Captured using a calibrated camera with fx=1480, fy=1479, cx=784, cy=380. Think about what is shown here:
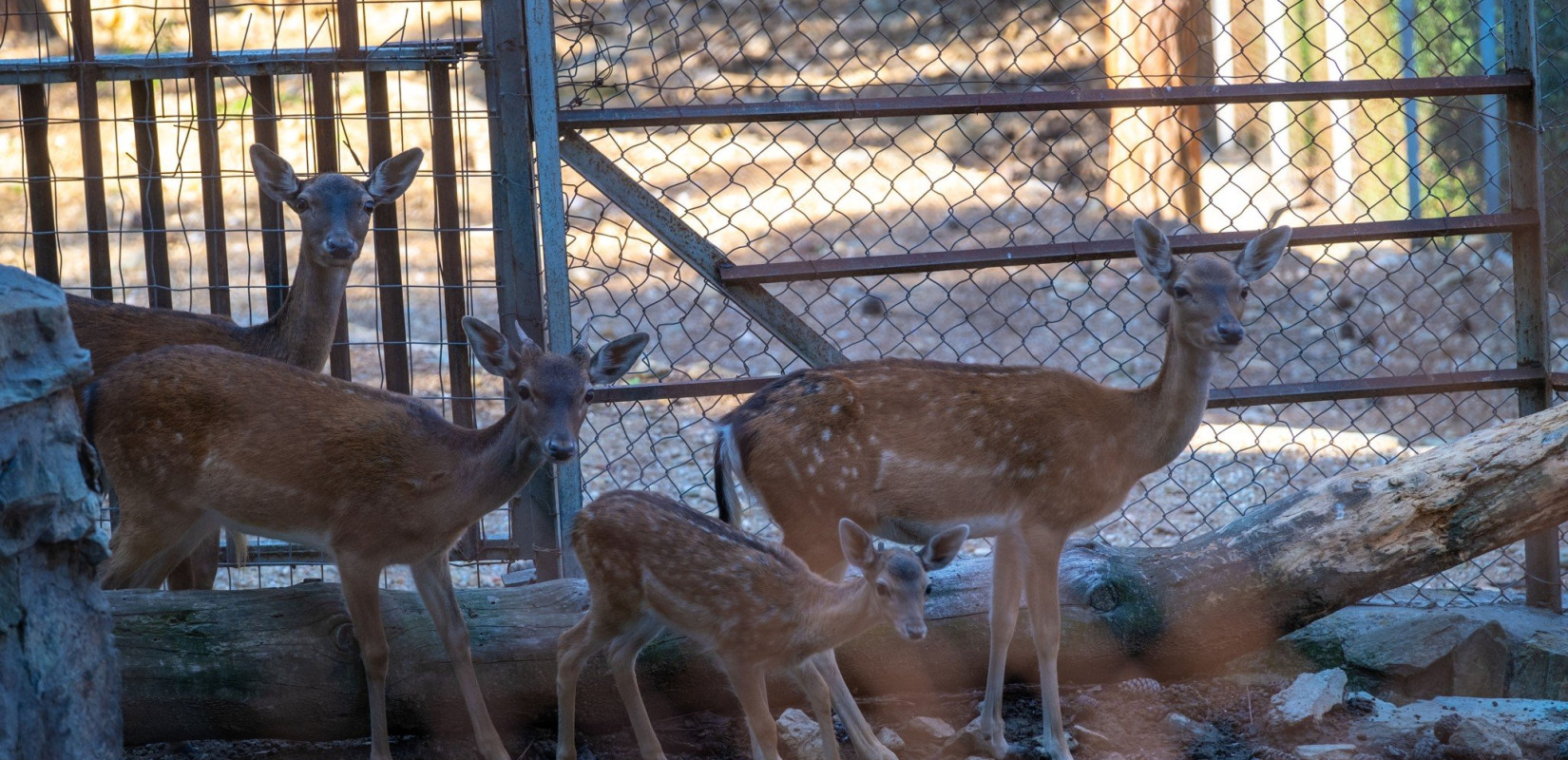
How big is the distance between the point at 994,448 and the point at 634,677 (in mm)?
1641

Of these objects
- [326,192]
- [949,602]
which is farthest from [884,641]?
[326,192]

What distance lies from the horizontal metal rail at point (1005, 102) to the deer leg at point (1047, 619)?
1.82 metres

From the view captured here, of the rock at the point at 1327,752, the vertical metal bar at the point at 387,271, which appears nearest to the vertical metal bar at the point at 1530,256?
the rock at the point at 1327,752

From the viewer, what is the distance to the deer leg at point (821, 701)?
206 inches

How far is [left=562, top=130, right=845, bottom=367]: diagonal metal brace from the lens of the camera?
6176 millimetres

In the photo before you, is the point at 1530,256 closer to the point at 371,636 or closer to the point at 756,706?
the point at 756,706

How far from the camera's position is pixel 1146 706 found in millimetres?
5844

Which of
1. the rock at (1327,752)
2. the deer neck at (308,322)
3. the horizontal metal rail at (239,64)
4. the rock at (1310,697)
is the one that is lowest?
the rock at (1327,752)

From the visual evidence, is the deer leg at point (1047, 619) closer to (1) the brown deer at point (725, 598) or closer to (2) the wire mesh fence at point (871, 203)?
(1) the brown deer at point (725, 598)

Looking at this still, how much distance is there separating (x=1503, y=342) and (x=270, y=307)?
9.05 meters

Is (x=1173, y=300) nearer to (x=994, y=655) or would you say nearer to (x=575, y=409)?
(x=994, y=655)

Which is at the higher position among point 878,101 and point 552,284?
point 878,101

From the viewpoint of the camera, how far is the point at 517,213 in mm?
6266

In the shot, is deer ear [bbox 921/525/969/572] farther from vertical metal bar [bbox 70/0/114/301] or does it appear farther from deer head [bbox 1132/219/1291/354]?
vertical metal bar [bbox 70/0/114/301]
